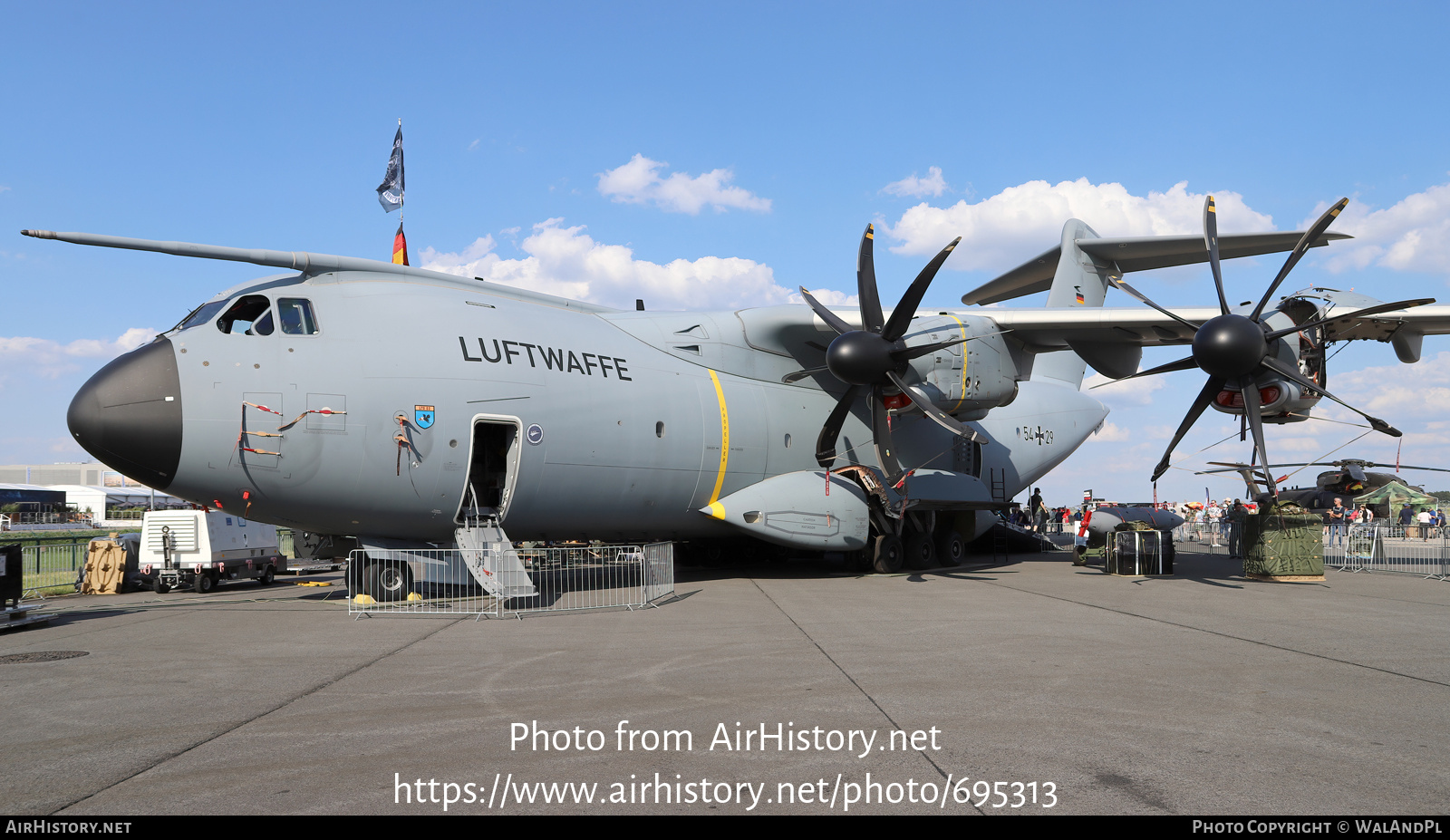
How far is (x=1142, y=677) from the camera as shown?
6727 mm

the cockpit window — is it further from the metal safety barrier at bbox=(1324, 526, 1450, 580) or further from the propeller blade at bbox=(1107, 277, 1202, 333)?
the metal safety barrier at bbox=(1324, 526, 1450, 580)

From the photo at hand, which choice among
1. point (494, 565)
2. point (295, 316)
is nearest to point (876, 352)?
point (494, 565)

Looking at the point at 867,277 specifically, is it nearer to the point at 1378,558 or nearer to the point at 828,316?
the point at 828,316

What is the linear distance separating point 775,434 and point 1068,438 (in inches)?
418

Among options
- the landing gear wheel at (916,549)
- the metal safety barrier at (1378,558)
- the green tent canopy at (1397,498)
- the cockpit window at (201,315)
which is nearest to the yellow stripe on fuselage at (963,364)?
the landing gear wheel at (916,549)

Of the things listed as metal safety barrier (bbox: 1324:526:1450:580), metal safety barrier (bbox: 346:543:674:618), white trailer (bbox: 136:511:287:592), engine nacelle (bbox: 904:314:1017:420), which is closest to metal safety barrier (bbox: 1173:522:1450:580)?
metal safety barrier (bbox: 1324:526:1450:580)

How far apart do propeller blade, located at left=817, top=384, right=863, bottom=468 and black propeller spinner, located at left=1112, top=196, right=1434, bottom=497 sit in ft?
16.9

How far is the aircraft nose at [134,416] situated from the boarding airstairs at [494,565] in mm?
3497

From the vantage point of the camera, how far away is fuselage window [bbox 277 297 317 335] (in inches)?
444

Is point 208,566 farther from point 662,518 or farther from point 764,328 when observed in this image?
point 764,328

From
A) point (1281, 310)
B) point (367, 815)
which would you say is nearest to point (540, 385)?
point (367, 815)

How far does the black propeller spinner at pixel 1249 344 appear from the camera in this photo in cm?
1380

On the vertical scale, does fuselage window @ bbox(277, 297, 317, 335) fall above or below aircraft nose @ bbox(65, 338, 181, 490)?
above

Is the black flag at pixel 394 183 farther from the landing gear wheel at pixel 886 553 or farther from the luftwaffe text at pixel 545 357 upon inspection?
the landing gear wheel at pixel 886 553
